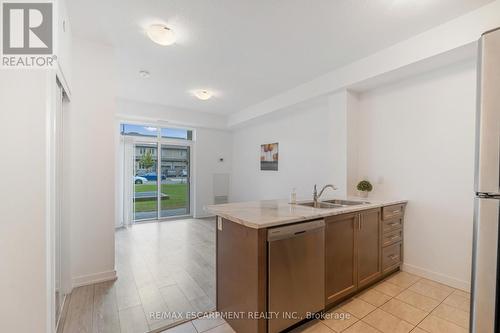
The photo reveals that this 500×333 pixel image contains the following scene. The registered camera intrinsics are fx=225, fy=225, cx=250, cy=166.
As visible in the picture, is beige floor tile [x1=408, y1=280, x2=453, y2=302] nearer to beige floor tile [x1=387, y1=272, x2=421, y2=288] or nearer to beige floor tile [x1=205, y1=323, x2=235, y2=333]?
beige floor tile [x1=387, y1=272, x2=421, y2=288]

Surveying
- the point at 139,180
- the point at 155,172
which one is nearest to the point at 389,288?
the point at 155,172

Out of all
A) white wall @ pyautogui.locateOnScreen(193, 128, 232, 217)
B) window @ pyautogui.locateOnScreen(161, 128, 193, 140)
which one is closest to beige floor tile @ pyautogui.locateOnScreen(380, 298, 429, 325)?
white wall @ pyautogui.locateOnScreen(193, 128, 232, 217)

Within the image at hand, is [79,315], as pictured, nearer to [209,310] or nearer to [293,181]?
[209,310]

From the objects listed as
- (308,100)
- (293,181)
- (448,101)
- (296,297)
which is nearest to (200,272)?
(296,297)

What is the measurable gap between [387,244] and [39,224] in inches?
131

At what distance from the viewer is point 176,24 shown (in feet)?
7.77

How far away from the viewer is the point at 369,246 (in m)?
2.50

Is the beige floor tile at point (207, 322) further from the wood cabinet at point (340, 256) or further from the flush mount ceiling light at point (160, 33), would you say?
the flush mount ceiling light at point (160, 33)

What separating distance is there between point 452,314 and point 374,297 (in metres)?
0.63

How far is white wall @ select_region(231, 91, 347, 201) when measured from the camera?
3.55m

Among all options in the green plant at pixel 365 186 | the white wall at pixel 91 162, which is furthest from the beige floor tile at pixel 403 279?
the white wall at pixel 91 162

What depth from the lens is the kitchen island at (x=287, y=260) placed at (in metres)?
1.65

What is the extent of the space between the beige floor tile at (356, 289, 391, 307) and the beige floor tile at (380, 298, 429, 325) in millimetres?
55

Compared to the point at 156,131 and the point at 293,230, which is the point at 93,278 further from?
the point at 156,131
